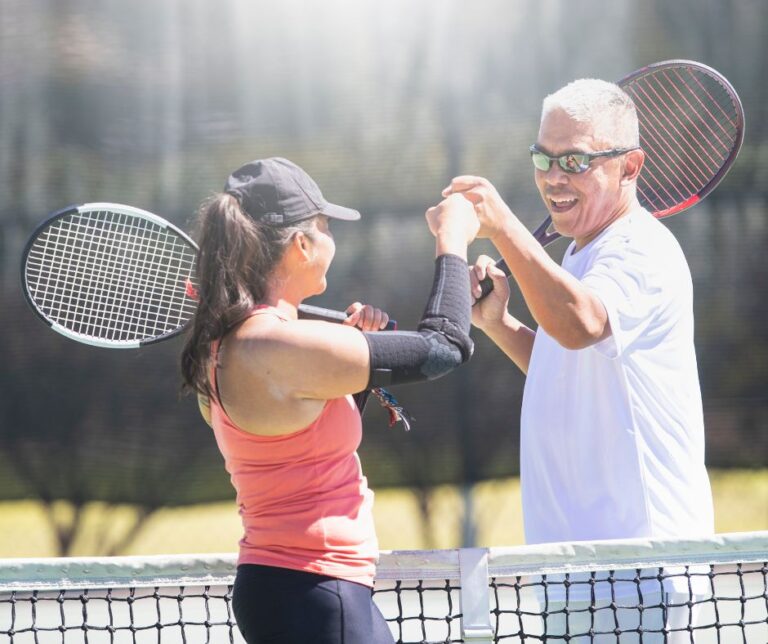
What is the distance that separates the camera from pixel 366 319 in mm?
1795

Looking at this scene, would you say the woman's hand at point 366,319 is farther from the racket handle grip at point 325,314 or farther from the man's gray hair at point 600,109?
the man's gray hair at point 600,109

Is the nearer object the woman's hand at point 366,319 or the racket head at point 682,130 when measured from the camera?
the woman's hand at point 366,319

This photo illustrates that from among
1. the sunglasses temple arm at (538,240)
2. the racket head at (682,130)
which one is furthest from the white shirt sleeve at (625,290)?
the racket head at (682,130)

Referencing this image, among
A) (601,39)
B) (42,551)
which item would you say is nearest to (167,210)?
(42,551)

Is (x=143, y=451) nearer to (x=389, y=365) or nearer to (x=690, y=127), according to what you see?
(x=690, y=127)

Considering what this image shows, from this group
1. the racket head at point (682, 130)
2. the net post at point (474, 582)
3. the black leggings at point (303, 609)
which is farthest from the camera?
the racket head at point (682, 130)

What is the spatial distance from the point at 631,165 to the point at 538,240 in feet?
1.68

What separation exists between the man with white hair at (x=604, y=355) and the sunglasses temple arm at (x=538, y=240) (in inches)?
9.3

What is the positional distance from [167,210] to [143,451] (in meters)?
1.01

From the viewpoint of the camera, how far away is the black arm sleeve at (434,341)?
145cm

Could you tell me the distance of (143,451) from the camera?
15.7 feet

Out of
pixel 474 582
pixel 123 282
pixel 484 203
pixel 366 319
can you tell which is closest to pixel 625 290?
pixel 484 203

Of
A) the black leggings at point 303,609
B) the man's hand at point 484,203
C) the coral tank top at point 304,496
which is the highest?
the man's hand at point 484,203

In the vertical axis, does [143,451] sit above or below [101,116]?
below
